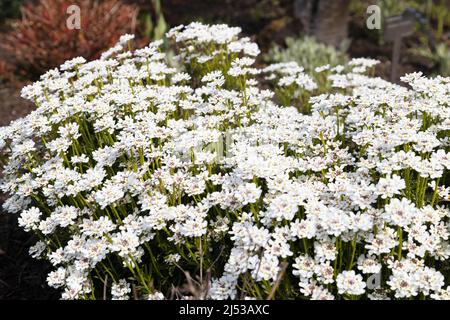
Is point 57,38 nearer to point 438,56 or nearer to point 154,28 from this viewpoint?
point 154,28

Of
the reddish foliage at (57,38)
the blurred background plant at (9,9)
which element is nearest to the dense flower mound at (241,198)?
the reddish foliage at (57,38)

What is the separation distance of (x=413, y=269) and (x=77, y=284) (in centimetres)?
177

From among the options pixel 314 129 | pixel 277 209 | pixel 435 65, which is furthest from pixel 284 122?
pixel 435 65

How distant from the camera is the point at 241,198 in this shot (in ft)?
8.83

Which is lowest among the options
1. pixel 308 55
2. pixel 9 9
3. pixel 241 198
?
pixel 241 198

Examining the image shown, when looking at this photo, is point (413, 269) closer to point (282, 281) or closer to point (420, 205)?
point (420, 205)

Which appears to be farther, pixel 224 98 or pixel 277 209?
pixel 224 98

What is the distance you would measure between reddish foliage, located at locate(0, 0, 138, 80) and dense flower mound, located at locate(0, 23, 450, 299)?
10.1ft

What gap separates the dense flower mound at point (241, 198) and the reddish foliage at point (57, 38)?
3093 mm

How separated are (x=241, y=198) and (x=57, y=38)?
510cm

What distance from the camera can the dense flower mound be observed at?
260 centimetres

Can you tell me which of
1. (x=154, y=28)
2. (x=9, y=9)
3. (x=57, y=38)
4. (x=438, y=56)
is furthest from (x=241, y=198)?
(x=9, y=9)

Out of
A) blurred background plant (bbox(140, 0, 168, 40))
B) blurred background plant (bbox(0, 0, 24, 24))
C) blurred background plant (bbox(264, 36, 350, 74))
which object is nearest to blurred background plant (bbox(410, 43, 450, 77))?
blurred background plant (bbox(264, 36, 350, 74))

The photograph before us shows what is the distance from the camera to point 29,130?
355 centimetres
